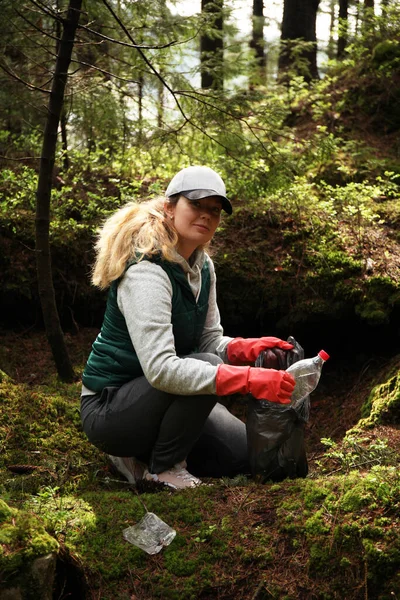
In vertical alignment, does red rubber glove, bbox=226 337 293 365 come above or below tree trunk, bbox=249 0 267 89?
below

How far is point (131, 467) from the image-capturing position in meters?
3.54

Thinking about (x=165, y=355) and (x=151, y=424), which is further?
(x=151, y=424)

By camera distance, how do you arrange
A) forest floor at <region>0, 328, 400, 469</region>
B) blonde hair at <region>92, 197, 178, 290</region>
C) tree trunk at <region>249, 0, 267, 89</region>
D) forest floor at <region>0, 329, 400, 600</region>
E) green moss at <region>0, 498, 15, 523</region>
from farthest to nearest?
tree trunk at <region>249, 0, 267, 89</region> < forest floor at <region>0, 328, 400, 469</region> < blonde hair at <region>92, 197, 178, 290</region> < forest floor at <region>0, 329, 400, 600</region> < green moss at <region>0, 498, 15, 523</region>

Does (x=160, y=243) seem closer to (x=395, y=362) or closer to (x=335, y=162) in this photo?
(x=395, y=362)

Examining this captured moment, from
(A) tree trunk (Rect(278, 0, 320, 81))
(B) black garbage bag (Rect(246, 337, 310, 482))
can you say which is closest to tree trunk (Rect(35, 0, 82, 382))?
(B) black garbage bag (Rect(246, 337, 310, 482))

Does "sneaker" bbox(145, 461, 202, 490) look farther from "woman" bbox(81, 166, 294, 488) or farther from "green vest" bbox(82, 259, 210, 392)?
"green vest" bbox(82, 259, 210, 392)

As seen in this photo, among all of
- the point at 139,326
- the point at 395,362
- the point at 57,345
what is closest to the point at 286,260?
the point at 395,362

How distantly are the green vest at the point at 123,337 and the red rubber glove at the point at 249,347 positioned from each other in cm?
27

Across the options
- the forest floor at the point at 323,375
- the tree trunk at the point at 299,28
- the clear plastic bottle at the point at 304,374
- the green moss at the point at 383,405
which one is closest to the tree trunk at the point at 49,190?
the forest floor at the point at 323,375

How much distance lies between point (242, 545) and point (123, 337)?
134 cm

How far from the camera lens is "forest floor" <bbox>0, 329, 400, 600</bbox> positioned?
8.14ft

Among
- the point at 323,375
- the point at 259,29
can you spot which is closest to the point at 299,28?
the point at 259,29

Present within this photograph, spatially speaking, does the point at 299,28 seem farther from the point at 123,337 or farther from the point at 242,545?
the point at 242,545

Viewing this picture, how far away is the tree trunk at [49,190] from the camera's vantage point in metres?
4.22
